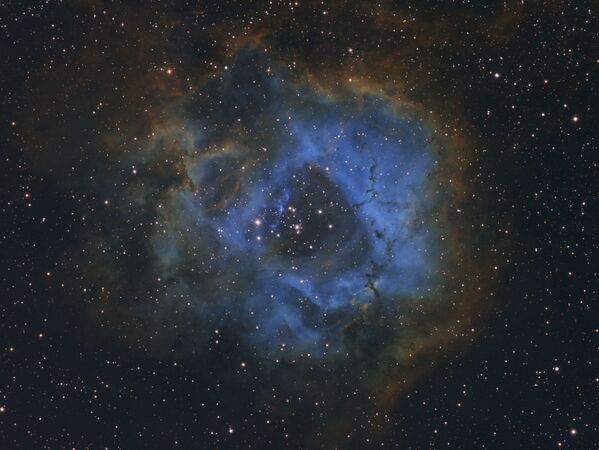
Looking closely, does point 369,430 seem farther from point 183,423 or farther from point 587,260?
point 587,260

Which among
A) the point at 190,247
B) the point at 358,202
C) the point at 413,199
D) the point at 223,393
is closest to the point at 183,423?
the point at 223,393

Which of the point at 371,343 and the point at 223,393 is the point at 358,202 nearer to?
the point at 371,343

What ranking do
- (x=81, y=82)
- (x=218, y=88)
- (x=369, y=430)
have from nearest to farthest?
(x=81, y=82) → (x=218, y=88) → (x=369, y=430)

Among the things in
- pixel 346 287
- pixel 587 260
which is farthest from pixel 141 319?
pixel 587 260

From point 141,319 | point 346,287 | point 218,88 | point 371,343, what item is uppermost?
point 218,88

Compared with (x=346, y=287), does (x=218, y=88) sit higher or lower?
higher

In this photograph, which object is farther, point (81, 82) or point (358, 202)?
point (358, 202)

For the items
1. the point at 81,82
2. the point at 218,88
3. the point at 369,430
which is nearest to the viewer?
the point at 81,82
